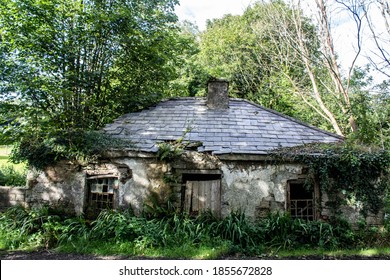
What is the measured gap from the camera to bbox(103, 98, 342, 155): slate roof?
25.1 feet

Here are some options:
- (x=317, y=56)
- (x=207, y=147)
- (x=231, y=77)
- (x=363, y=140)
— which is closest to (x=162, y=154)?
(x=207, y=147)

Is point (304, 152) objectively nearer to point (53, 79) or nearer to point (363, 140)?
point (363, 140)

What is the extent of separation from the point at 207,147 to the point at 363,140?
5033 mm

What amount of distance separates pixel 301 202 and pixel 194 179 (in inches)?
124

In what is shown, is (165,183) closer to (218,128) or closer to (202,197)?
(202,197)

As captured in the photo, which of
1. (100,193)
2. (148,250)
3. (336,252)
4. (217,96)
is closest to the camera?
(148,250)

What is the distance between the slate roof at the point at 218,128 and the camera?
25.1ft

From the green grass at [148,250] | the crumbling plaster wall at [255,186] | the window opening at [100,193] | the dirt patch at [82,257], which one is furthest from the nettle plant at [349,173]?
the window opening at [100,193]

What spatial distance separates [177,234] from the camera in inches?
244

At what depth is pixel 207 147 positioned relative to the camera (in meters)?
7.37

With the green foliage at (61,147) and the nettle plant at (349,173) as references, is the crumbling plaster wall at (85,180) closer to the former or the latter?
the green foliage at (61,147)

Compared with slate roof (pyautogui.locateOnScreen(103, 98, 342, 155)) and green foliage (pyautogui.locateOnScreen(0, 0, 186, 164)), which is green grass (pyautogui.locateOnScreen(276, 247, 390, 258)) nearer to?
slate roof (pyautogui.locateOnScreen(103, 98, 342, 155))

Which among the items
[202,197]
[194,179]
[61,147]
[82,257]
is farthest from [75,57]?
[82,257]

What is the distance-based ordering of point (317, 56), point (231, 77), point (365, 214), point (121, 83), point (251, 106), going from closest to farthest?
point (365, 214), point (251, 106), point (121, 83), point (317, 56), point (231, 77)
